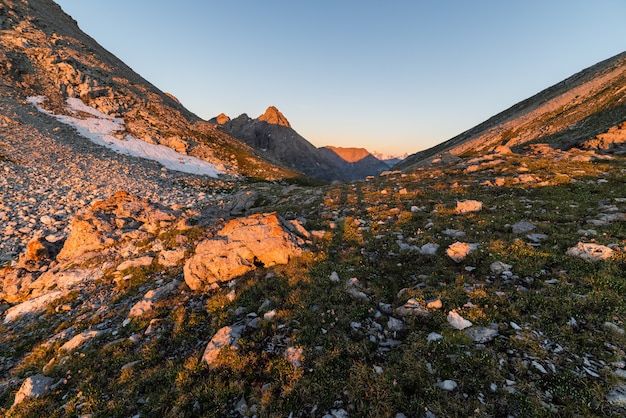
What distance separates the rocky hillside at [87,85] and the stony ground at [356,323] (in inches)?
2500

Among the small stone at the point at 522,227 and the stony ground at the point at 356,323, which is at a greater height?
the small stone at the point at 522,227

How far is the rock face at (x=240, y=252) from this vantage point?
11.9 meters

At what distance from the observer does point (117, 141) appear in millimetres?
61469

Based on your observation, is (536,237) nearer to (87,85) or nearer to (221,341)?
(221,341)

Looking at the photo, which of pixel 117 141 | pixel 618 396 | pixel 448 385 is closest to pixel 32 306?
pixel 448 385

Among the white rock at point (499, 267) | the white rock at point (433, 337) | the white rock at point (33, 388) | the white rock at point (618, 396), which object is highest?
the white rock at point (499, 267)

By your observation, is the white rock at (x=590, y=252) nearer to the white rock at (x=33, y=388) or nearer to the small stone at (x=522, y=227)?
the small stone at (x=522, y=227)

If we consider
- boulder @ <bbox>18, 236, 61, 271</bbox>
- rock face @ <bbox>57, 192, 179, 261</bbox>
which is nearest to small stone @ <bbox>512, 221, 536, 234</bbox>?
rock face @ <bbox>57, 192, 179, 261</bbox>

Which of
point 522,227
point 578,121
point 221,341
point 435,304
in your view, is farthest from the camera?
point 578,121

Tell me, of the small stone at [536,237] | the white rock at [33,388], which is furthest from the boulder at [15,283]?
the small stone at [536,237]

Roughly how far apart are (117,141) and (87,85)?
29.7 metres

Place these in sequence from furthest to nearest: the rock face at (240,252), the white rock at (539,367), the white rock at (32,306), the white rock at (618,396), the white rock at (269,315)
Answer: the rock face at (240,252)
the white rock at (32,306)
the white rock at (269,315)
the white rock at (539,367)
the white rock at (618,396)

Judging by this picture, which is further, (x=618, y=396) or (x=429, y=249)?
(x=429, y=249)

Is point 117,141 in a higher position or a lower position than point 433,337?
higher
